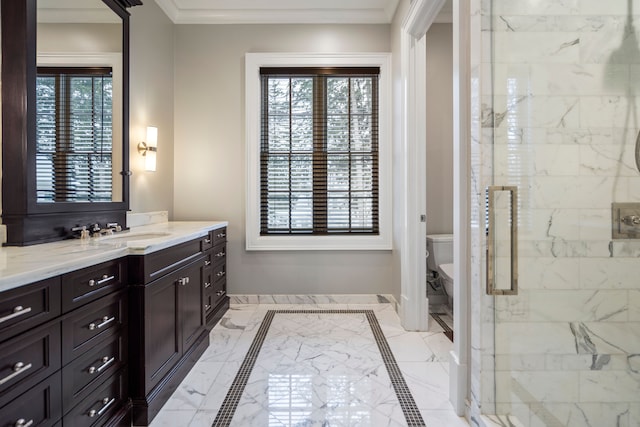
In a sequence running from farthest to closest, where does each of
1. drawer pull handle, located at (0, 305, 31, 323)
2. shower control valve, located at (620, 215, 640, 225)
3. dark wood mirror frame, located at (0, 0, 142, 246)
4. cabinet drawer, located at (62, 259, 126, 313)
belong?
1. dark wood mirror frame, located at (0, 0, 142, 246)
2. shower control valve, located at (620, 215, 640, 225)
3. cabinet drawer, located at (62, 259, 126, 313)
4. drawer pull handle, located at (0, 305, 31, 323)

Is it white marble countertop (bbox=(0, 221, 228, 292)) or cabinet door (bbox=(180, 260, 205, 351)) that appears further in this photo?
cabinet door (bbox=(180, 260, 205, 351))

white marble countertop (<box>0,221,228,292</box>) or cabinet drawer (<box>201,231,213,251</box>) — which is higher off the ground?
white marble countertop (<box>0,221,228,292</box>)

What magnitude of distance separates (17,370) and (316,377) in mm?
1424

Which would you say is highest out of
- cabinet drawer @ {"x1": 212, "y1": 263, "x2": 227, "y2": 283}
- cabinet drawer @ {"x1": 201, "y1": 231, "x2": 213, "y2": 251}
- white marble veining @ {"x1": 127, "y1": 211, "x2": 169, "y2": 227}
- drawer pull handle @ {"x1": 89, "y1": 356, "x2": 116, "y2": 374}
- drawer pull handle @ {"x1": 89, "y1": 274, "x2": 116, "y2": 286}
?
white marble veining @ {"x1": 127, "y1": 211, "x2": 169, "y2": 227}

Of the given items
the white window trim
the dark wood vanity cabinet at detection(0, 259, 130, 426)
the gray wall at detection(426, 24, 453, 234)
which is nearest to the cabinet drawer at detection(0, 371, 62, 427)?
the dark wood vanity cabinet at detection(0, 259, 130, 426)

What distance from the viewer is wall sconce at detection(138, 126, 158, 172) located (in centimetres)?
273

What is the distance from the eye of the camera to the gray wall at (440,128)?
3408mm

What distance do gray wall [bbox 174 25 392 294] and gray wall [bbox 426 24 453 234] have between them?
0.54 meters

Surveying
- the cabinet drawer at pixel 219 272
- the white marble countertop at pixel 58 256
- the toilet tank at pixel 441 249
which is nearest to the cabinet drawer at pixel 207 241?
the cabinet drawer at pixel 219 272

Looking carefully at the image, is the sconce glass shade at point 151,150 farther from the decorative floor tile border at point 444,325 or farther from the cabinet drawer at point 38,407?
the decorative floor tile border at point 444,325

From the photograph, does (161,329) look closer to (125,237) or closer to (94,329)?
(94,329)

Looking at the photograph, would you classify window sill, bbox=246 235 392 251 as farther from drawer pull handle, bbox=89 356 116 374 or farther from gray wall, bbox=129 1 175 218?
drawer pull handle, bbox=89 356 116 374

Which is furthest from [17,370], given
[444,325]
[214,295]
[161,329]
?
[444,325]

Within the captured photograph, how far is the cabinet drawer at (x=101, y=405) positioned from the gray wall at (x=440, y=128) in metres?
2.85
